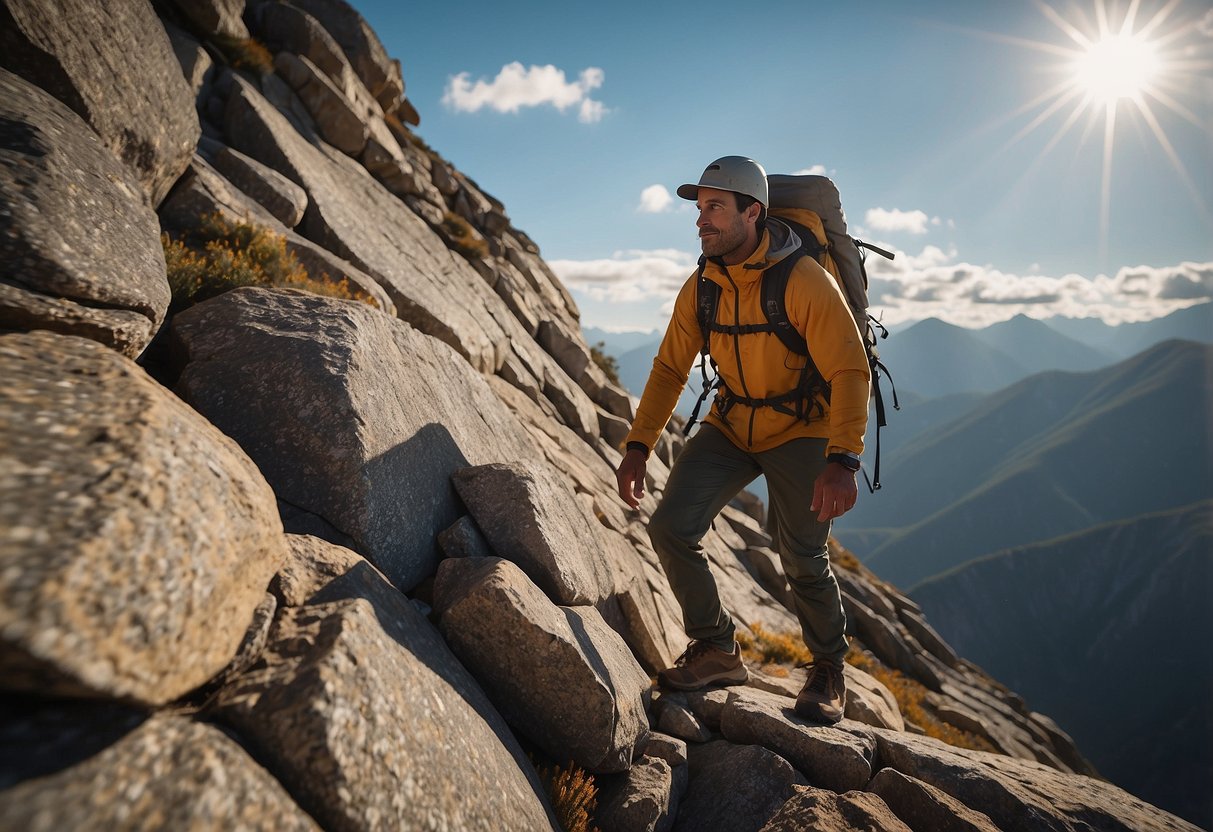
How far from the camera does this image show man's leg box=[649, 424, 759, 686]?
6.12 m

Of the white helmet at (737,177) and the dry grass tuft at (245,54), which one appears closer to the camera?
the white helmet at (737,177)

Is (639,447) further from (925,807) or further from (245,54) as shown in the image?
(245,54)

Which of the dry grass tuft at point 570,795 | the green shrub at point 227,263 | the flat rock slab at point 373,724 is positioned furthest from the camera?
the green shrub at point 227,263

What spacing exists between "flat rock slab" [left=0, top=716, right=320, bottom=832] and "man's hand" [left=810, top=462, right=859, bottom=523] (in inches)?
170

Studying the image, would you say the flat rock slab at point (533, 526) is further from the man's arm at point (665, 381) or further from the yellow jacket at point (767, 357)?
the yellow jacket at point (767, 357)

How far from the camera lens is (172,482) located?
2.52 m

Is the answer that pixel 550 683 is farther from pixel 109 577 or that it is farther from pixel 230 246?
pixel 230 246

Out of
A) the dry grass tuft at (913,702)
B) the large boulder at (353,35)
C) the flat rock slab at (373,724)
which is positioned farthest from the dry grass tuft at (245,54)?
the dry grass tuft at (913,702)

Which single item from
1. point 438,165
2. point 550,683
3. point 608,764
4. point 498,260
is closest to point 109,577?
point 550,683

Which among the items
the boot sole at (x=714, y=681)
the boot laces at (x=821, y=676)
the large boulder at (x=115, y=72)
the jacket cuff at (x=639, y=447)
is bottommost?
the boot sole at (x=714, y=681)

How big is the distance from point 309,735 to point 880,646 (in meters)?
19.8

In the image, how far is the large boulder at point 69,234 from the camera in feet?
10.7

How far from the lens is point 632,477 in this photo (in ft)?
21.4

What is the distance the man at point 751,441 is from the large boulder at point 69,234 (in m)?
4.55
